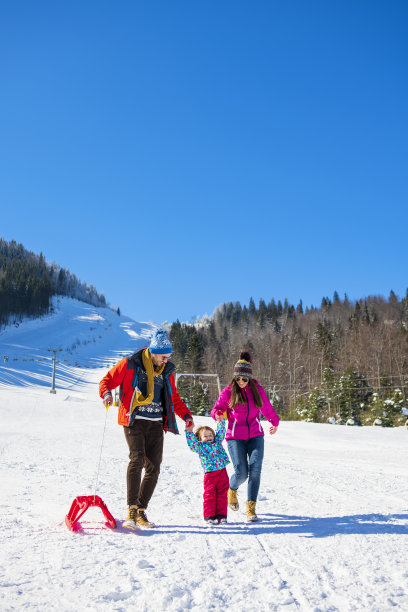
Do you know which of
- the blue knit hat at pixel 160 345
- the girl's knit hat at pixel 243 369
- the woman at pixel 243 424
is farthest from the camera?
the girl's knit hat at pixel 243 369

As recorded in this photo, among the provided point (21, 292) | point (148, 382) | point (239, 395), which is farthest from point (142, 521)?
point (21, 292)

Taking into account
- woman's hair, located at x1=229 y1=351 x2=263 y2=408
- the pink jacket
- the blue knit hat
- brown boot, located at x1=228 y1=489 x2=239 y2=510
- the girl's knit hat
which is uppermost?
the blue knit hat

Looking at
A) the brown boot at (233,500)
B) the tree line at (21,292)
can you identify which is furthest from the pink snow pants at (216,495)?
the tree line at (21,292)

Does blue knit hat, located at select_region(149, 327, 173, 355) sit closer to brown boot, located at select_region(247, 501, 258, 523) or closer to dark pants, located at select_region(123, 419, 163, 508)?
dark pants, located at select_region(123, 419, 163, 508)

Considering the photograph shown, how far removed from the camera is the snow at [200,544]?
239 centimetres

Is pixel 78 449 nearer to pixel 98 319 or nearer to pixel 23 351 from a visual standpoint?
pixel 23 351

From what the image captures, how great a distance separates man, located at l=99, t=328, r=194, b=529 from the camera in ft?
13.2

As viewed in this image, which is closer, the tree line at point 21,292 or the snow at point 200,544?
the snow at point 200,544

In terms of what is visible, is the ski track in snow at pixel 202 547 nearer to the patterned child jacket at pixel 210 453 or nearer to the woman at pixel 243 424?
the woman at pixel 243 424

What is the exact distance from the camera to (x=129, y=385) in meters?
4.15

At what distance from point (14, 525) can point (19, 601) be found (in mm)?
1803

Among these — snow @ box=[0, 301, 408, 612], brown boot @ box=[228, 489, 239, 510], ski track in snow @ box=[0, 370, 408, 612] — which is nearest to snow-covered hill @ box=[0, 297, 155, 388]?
snow @ box=[0, 301, 408, 612]

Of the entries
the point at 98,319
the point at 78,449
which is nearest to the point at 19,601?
the point at 78,449

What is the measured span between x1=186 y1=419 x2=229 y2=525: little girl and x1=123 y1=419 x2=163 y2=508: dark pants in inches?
16.7
